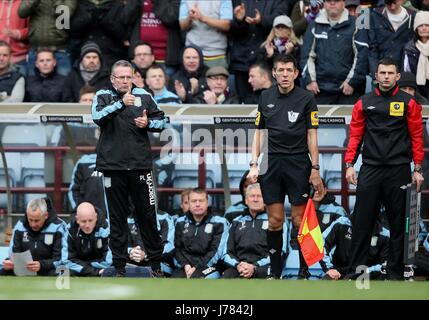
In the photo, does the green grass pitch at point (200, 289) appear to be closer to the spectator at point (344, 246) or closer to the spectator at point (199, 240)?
the spectator at point (344, 246)

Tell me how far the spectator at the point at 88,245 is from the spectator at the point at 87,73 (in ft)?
7.48

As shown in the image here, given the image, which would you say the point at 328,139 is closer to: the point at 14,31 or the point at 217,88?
the point at 217,88

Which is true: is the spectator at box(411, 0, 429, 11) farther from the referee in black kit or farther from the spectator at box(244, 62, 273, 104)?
the referee in black kit

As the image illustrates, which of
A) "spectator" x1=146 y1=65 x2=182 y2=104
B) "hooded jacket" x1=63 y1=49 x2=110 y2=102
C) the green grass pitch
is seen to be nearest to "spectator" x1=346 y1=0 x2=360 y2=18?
"spectator" x1=146 y1=65 x2=182 y2=104

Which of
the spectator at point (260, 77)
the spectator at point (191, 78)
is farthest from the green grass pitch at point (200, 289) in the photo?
the spectator at point (191, 78)

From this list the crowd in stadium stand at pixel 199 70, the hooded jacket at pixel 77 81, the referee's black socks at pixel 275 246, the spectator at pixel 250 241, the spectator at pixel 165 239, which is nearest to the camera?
the referee's black socks at pixel 275 246

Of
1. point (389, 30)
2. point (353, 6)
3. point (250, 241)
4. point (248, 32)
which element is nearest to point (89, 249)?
point (250, 241)

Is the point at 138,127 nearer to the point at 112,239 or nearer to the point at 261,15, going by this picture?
the point at 112,239

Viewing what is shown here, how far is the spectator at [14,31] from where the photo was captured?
16781 mm

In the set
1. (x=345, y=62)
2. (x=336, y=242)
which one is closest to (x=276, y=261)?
(x=336, y=242)

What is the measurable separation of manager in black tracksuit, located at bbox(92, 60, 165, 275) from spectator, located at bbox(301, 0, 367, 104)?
3.15 metres

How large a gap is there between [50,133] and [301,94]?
354 cm

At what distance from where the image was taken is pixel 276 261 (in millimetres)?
13070
